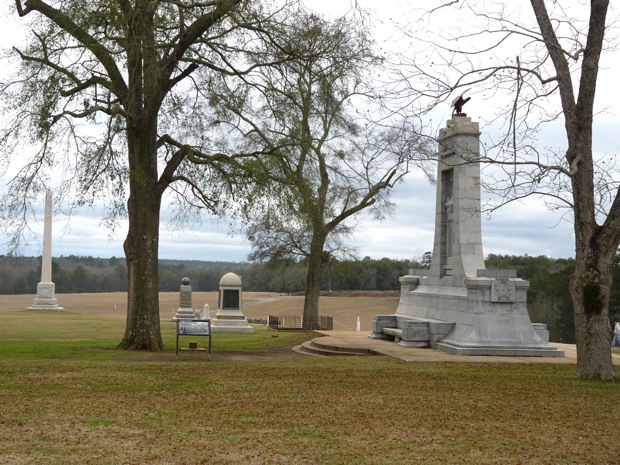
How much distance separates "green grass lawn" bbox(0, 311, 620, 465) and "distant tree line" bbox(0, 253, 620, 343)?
764 cm

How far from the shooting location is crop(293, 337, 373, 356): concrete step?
19703 millimetres

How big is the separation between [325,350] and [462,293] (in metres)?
3.92

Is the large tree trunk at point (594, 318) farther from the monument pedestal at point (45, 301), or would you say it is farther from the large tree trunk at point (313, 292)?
the monument pedestal at point (45, 301)

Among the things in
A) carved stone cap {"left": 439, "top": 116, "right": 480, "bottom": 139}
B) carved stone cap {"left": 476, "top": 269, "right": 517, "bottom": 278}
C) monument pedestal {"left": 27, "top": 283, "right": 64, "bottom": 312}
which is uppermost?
carved stone cap {"left": 439, "top": 116, "right": 480, "bottom": 139}

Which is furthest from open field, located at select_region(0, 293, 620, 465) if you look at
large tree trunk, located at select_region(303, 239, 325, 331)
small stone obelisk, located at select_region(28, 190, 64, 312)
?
small stone obelisk, located at select_region(28, 190, 64, 312)

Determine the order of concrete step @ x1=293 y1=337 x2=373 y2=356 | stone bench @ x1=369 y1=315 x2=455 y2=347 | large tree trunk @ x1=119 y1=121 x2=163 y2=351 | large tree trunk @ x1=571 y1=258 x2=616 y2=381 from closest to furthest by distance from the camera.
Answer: large tree trunk @ x1=571 y1=258 x2=616 y2=381, large tree trunk @ x1=119 y1=121 x2=163 y2=351, concrete step @ x1=293 y1=337 x2=373 y2=356, stone bench @ x1=369 y1=315 x2=455 y2=347

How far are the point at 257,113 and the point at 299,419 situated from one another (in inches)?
538

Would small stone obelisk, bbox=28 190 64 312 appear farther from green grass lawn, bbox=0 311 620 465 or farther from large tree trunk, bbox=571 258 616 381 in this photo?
large tree trunk, bbox=571 258 616 381

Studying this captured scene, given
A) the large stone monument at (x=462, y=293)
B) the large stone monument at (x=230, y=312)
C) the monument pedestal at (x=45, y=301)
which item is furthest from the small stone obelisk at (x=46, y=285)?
the large stone monument at (x=462, y=293)

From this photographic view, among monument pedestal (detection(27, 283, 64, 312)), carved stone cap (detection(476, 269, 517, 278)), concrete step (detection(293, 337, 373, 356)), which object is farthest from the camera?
monument pedestal (detection(27, 283, 64, 312))

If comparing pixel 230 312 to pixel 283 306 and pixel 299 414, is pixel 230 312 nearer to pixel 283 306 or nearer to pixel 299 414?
pixel 299 414

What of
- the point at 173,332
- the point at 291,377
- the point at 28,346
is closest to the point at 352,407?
the point at 291,377

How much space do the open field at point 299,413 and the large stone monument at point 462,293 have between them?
2.49 metres

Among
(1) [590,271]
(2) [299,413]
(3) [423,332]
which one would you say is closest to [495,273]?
(3) [423,332]
